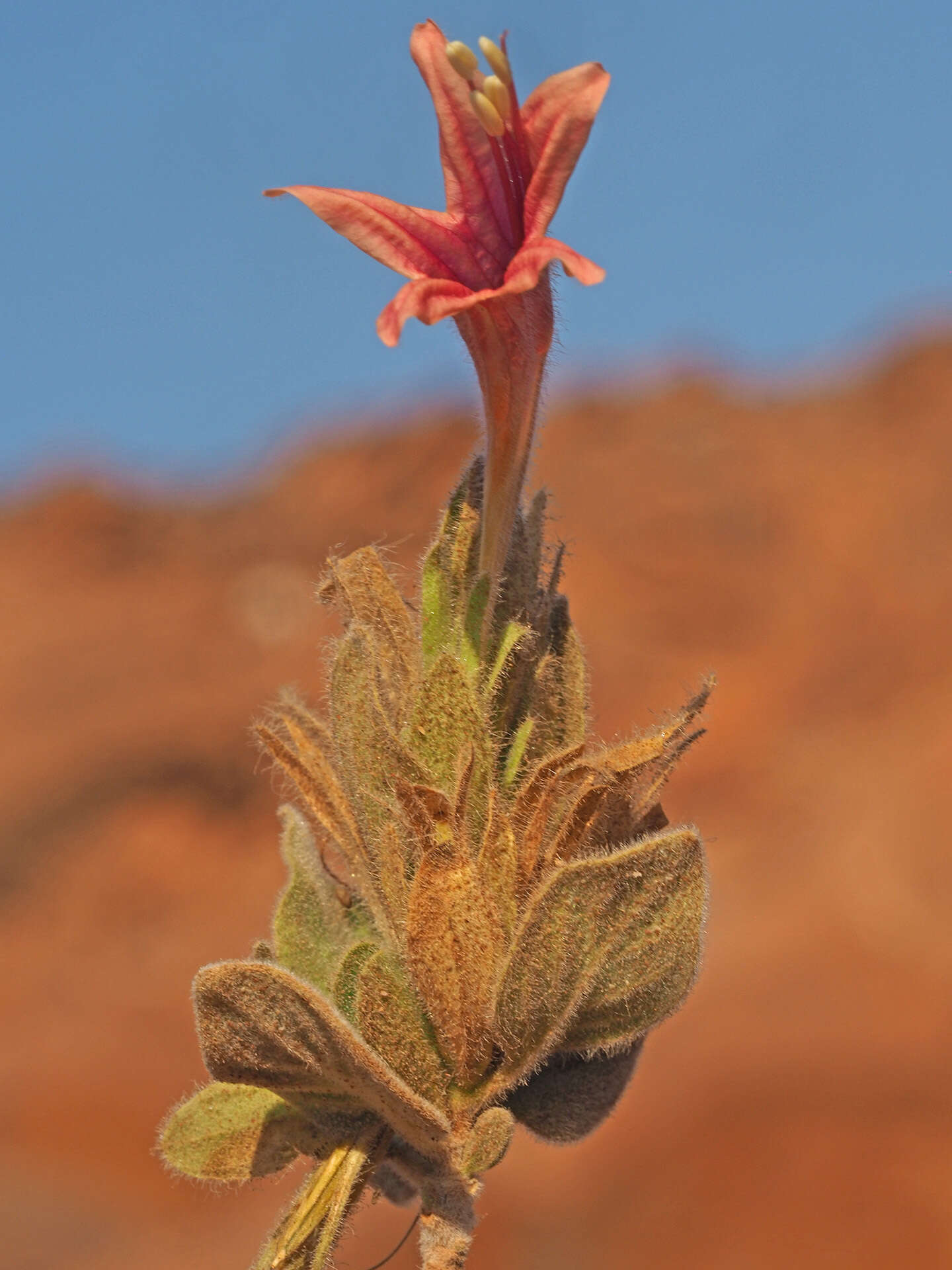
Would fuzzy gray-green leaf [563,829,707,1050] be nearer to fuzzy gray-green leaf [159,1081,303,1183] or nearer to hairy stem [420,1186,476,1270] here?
hairy stem [420,1186,476,1270]

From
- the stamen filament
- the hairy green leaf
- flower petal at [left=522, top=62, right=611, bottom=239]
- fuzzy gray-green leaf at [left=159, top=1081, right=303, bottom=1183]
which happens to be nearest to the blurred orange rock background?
the hairy green leaf

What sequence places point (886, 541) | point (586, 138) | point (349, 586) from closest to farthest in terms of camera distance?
point (586, 138) → point (349, 586) → point (886, 541)

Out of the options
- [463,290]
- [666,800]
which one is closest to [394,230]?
[463,290]

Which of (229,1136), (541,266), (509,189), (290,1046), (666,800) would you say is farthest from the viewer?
(666,800)

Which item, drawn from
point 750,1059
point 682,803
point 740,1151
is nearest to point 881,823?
point 682,803

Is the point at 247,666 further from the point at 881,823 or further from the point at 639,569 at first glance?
the point at 881,823

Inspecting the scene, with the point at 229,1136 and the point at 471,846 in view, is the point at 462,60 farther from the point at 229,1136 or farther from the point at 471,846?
the point at 229,1136
